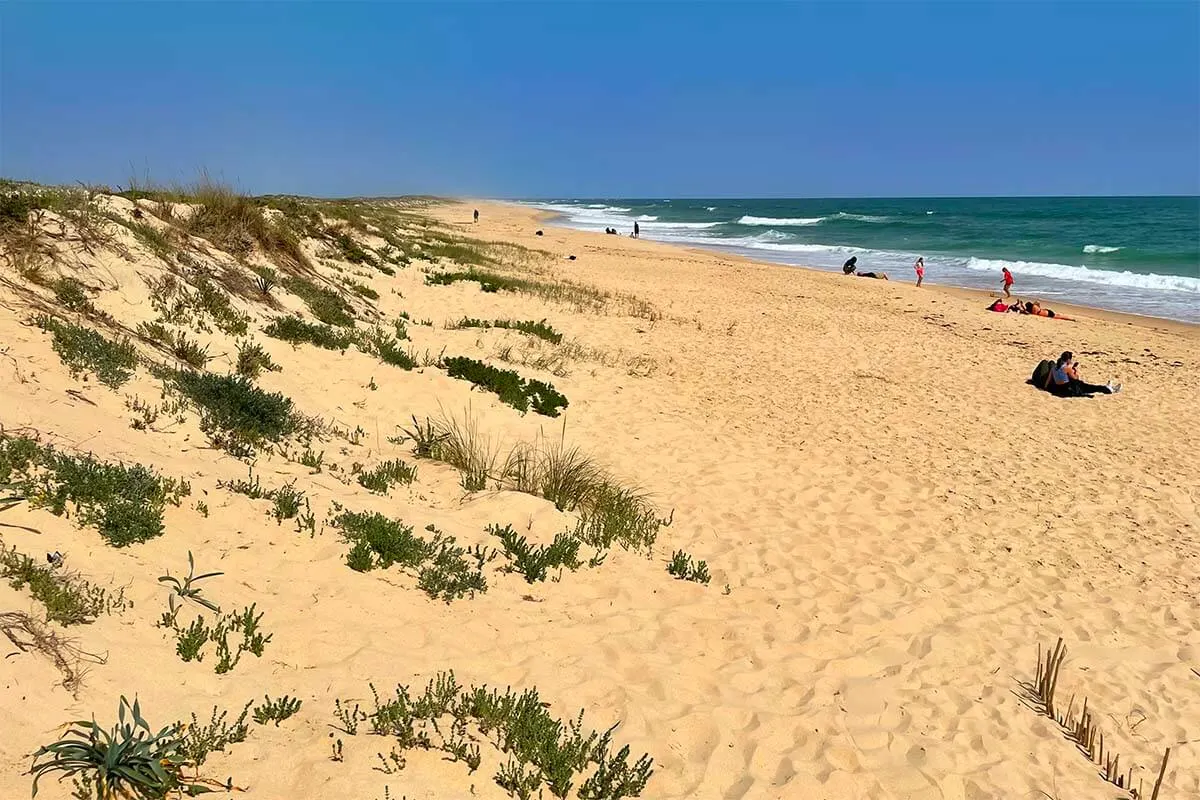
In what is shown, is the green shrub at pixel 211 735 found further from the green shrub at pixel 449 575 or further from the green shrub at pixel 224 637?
the green shrub at pixel 449 575

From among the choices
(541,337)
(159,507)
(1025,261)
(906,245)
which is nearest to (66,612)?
(159,507)

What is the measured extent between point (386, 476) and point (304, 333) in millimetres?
3628

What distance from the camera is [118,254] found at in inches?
299

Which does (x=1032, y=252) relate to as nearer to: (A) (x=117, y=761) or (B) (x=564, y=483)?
(B) (x=564, y=483)

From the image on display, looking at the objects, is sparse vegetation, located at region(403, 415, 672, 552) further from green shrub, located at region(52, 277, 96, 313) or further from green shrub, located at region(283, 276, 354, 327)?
green shrub, located at region(283, 276, 354, 327)

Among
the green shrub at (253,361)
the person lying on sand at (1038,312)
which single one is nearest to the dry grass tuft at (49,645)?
the green shrub at (253,361)

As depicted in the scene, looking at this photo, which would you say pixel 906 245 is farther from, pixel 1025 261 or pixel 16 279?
pixel 16 279

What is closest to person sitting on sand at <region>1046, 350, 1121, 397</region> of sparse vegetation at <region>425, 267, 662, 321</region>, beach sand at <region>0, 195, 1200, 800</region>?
→ beach sand at <region>0, 195, 1200, 800</region>

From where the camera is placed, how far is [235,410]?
5.73m

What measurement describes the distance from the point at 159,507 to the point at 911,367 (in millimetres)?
12944

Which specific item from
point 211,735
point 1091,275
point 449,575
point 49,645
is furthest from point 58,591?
point 1091,275

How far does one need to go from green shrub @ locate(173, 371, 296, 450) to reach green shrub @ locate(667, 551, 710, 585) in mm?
3500

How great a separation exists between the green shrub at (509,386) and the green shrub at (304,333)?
1.43m

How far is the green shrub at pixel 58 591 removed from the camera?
313 centimetres
